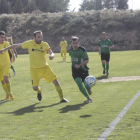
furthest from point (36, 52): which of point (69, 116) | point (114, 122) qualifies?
point (114, 122)

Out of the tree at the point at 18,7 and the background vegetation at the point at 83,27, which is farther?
the tree at the point at 18,7

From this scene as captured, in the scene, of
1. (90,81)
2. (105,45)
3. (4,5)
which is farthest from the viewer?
(4,5)

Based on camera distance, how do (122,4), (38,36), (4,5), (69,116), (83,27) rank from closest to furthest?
1. (69,116)
2. (38,36)
3. (83,27)
4. (4,5)
5. (122,4)

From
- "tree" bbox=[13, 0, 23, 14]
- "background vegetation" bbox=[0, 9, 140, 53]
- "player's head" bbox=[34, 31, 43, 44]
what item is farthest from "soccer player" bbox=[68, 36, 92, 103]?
"tree" bbox=[13, 0, 23, 14]

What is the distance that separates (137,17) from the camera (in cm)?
5538

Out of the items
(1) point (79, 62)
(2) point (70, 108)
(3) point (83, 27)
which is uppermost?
(3) point (83, 27)

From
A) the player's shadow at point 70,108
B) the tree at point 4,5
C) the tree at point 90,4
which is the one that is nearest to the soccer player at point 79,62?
the player's shadow at point 70,108

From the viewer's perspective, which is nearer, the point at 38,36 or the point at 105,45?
the point at 38,36

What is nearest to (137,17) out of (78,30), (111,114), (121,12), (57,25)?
(121,12)

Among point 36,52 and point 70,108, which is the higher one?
point 36,52

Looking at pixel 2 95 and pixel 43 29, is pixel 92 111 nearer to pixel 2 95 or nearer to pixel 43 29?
pixel 2 95

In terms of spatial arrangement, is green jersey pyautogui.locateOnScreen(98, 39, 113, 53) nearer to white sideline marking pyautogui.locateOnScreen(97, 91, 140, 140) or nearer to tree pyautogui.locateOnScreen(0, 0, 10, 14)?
white sideline marking pyautogui.locateOnScreen(97, 91, 140, 140)

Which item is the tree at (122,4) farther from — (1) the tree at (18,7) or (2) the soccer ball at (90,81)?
(2) the soccer ball at (90,81)

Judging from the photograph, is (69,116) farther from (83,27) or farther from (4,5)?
(4,5)
